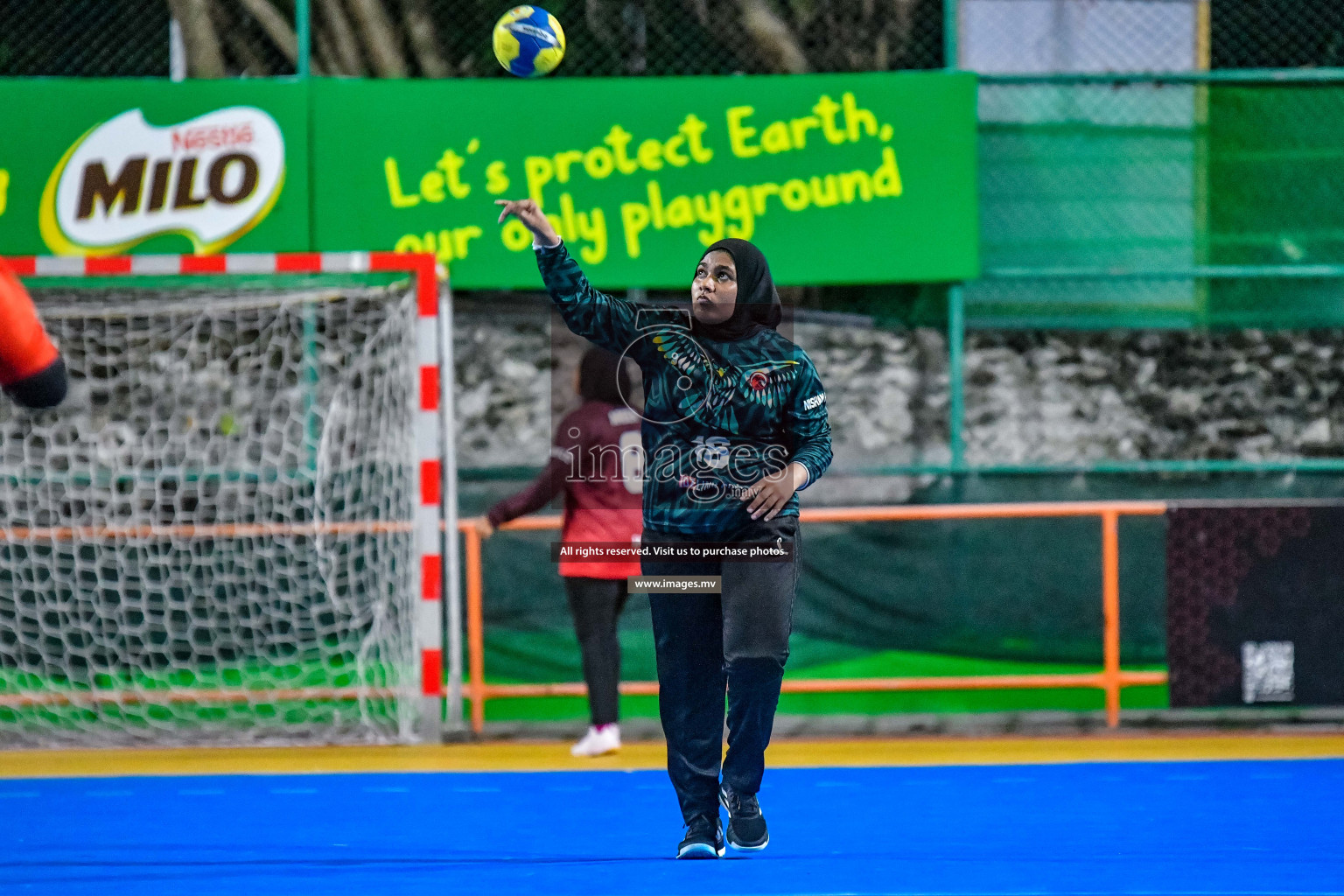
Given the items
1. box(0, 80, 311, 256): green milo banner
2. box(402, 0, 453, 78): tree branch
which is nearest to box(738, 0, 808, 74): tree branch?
box(402, 0, 453, 78): tree branch

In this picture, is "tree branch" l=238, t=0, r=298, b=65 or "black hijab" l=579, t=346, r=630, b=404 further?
"tree branch" l=238, t=0, r=298, b=65

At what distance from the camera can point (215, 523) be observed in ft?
30.4

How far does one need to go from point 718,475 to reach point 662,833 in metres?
1.53

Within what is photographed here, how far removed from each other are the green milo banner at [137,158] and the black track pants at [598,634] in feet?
10.8

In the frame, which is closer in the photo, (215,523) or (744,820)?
(744,820)

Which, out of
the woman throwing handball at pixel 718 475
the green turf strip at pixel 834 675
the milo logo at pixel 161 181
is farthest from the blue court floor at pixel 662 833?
the milo logo at pixel 161 181

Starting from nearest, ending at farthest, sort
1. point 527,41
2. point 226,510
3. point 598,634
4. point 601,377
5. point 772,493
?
point 772,493 < point 527,41 < point 601,377 < point 598,634 < point 226,510

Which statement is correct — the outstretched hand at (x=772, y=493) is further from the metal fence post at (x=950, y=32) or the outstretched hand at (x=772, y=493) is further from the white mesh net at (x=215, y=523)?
the metal fence post at (x=950, y=32)

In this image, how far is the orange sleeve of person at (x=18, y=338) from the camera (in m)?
3.85

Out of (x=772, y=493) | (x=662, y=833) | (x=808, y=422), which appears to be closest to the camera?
(x=772, y=493)

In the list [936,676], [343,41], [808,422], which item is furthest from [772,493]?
[343,41]

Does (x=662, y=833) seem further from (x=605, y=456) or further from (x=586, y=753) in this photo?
(x=605, y=456)

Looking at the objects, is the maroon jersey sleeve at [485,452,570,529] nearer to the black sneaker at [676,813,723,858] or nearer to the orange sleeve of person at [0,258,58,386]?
the black sneaker at [676,813,723,858]

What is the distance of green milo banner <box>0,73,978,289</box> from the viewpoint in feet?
30.7
